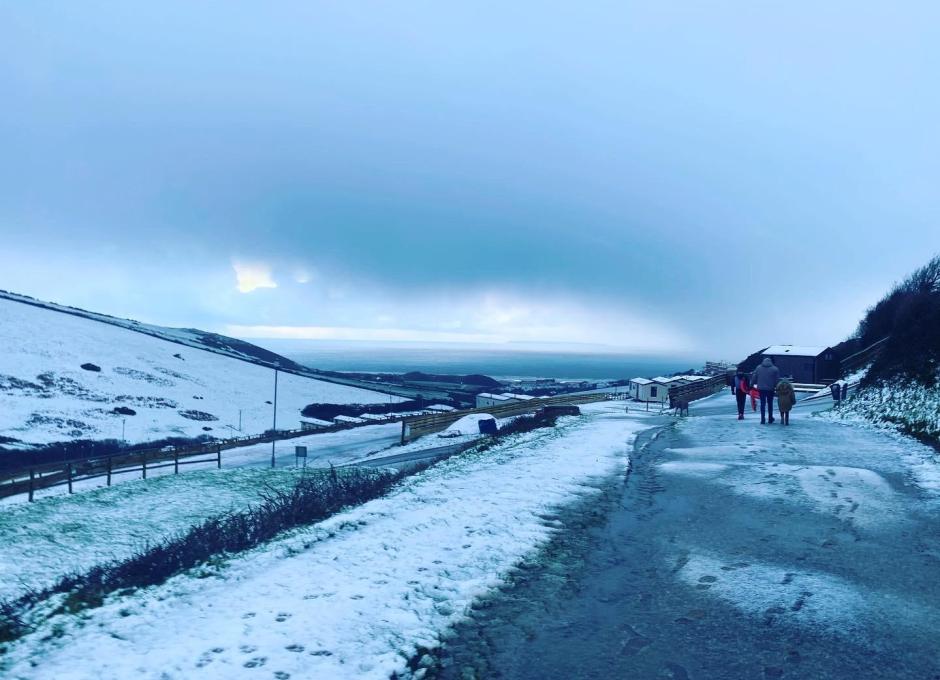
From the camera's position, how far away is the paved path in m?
4.46

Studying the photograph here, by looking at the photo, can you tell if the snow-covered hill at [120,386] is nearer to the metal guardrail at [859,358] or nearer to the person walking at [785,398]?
the person walking at [785,398]

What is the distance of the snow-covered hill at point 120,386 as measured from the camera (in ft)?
171

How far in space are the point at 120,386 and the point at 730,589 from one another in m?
72.0

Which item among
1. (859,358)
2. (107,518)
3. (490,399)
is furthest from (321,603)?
(490,399)

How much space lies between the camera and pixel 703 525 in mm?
8094

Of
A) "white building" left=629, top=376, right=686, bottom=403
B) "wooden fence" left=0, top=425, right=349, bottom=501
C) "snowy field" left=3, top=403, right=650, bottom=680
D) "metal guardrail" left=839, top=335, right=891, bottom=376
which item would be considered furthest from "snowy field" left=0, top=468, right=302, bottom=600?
"white building" left=629, top=376, right=686, bottom=403

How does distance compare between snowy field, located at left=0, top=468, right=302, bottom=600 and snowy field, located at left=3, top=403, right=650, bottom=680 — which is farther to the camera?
snowy field, located at left=0, top=468, right=302, bottom=600

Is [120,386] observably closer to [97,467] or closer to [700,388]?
[97,467]

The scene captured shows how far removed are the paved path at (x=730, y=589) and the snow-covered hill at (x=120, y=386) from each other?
160 feet

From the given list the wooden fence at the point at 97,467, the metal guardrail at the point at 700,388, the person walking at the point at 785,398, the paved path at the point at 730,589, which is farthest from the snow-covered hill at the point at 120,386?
the paved path at the point at 730,589

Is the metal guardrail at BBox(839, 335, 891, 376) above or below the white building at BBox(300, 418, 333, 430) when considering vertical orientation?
above

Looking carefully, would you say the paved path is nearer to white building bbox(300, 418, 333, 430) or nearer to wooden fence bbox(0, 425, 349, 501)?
wooden fence bbox(0, 425, 349, 501)

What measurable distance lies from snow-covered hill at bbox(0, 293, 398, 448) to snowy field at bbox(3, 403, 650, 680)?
46646 mm

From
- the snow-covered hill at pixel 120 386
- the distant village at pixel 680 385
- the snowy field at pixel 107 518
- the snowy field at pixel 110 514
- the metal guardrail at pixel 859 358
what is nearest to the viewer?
the snowy field at pixel 107 518
